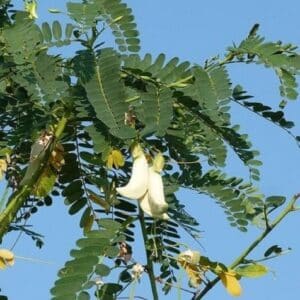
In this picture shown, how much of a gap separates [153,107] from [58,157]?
20 cm

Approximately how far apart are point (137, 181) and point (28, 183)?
0.21 m

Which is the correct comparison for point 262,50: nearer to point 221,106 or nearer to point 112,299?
point 221,106

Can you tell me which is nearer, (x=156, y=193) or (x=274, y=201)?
(x=156, y=193)

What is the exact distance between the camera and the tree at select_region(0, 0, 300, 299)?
1581mm

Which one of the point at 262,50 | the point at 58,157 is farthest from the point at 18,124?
the point at 262,50

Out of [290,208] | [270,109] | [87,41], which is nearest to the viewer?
[290,208]

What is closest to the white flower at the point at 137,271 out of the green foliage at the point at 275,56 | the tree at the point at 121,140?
the tree at the point at 121,140

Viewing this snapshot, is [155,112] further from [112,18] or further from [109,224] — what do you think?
[112,18]

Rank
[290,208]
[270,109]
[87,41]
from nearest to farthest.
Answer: [290,208]
[87,41]
[270,109]

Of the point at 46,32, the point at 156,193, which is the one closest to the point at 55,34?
the point at 46,32

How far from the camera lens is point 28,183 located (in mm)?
1679

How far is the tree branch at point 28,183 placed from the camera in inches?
64.7

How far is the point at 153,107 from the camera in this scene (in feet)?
5.25

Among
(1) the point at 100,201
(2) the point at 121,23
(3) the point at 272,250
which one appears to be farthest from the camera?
(2) the point at 121,23
